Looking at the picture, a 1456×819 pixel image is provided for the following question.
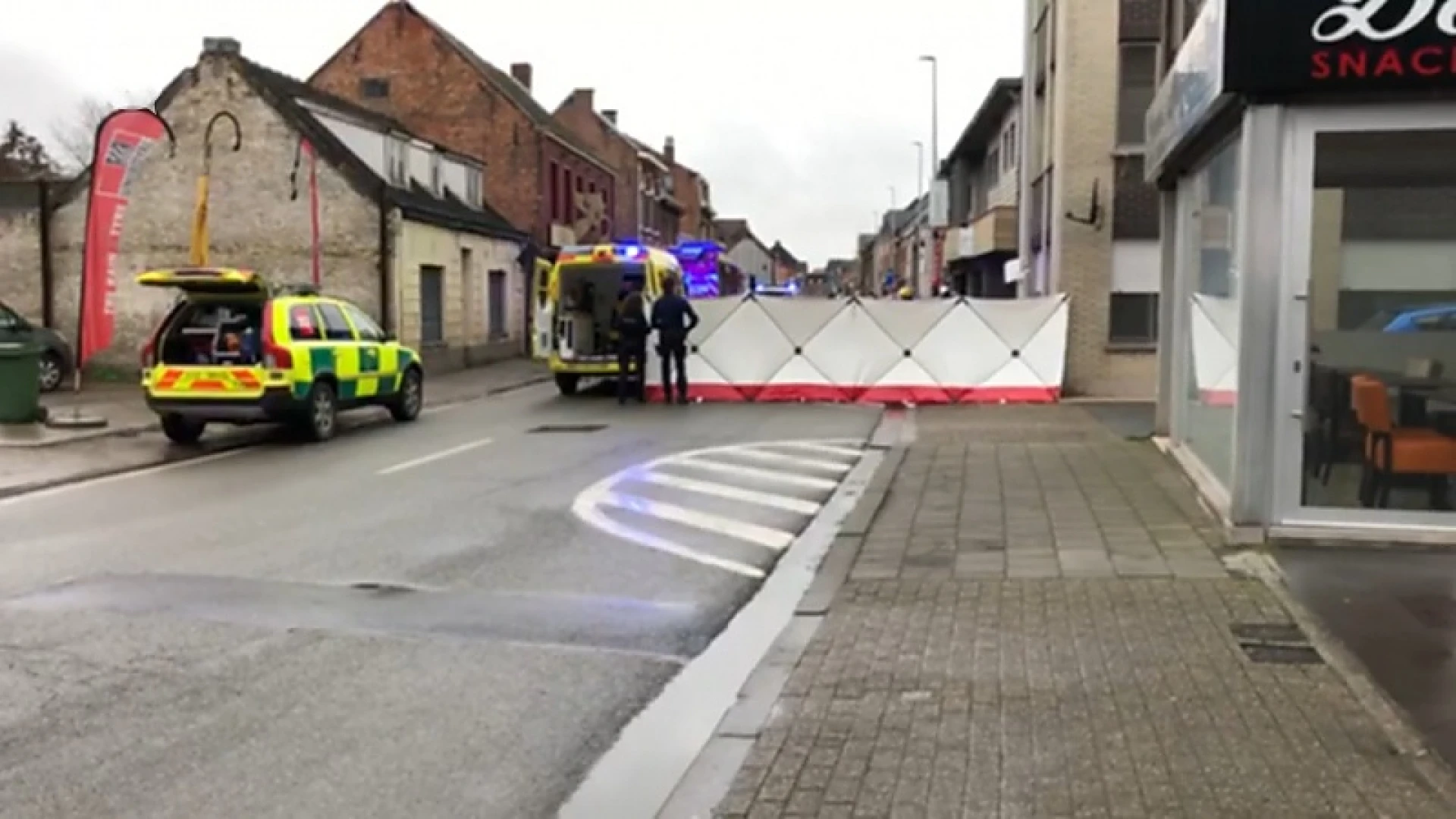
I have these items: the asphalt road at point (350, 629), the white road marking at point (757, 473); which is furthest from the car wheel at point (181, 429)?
the white road marking at point (757, 473)

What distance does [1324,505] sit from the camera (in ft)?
27.6

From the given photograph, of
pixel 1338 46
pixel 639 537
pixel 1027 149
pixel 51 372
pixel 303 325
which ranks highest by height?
pixel 1027 149

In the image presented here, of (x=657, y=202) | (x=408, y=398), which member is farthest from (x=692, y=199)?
(x=408, y=398)

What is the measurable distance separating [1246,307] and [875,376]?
12.7m

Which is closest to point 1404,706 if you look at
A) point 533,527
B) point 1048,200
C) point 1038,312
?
point 533,527

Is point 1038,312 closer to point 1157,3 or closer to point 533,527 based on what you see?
point 1157,3

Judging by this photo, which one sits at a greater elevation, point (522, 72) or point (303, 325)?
point (522, 72)

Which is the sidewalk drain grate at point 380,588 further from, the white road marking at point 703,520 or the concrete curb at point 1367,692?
the concrete curb at point 1367,692

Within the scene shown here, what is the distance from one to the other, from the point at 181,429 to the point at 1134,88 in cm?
1538

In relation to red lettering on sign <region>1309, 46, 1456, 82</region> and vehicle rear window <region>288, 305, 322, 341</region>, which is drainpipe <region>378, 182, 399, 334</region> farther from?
red lettering on sign <region>1309, 46, 1456, 82</region>

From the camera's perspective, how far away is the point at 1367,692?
17.5 feet

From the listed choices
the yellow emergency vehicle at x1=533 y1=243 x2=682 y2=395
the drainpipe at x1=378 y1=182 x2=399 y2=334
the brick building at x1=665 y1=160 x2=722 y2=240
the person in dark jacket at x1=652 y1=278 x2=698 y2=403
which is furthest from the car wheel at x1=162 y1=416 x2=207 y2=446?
the brick building at x1=665 y1=160 x2=722 y2=240

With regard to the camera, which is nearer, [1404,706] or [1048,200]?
[1404,706]

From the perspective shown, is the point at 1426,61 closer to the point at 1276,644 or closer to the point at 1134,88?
the point at 1276,644
